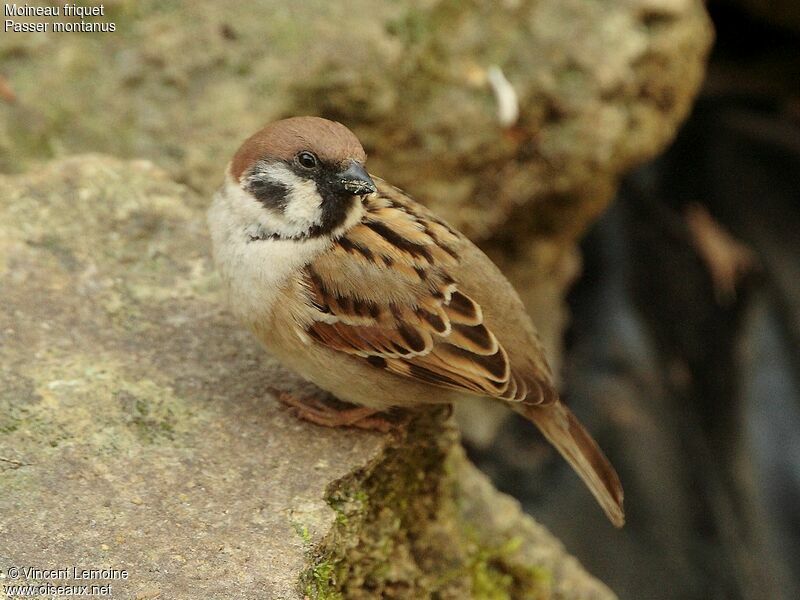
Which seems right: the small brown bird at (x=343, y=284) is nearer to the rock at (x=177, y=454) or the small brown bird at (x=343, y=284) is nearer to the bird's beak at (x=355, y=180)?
the bird's beak at (x=355, y=180)

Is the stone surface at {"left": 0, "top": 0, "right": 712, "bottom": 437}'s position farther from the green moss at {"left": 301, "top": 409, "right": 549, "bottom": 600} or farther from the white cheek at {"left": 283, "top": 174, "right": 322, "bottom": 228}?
the green moss at {"left": 301, "top": 409, "right": 549, "bottom": 600}

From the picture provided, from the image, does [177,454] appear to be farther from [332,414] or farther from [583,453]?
[583,453]

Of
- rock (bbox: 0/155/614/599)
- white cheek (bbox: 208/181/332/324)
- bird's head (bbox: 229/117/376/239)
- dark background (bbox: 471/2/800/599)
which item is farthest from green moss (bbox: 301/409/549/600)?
dark background (bbox: 471/2/800/599)

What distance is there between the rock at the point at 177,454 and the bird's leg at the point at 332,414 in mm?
29

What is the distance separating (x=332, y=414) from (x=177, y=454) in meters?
A: 0.48

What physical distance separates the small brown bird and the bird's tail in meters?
0.23

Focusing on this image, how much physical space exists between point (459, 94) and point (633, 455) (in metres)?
2.11

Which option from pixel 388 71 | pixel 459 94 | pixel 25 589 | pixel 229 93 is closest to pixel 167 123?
pixel 229 93

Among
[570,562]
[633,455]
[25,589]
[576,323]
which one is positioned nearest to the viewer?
[25,589]

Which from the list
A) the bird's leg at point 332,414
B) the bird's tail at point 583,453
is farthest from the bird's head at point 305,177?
the bird's tail at point 583,453

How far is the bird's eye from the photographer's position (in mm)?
3176

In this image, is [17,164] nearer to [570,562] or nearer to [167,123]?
[167,123]

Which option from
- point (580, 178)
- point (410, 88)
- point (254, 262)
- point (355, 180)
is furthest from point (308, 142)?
point (580, 178)

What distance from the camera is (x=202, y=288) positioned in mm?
3705
